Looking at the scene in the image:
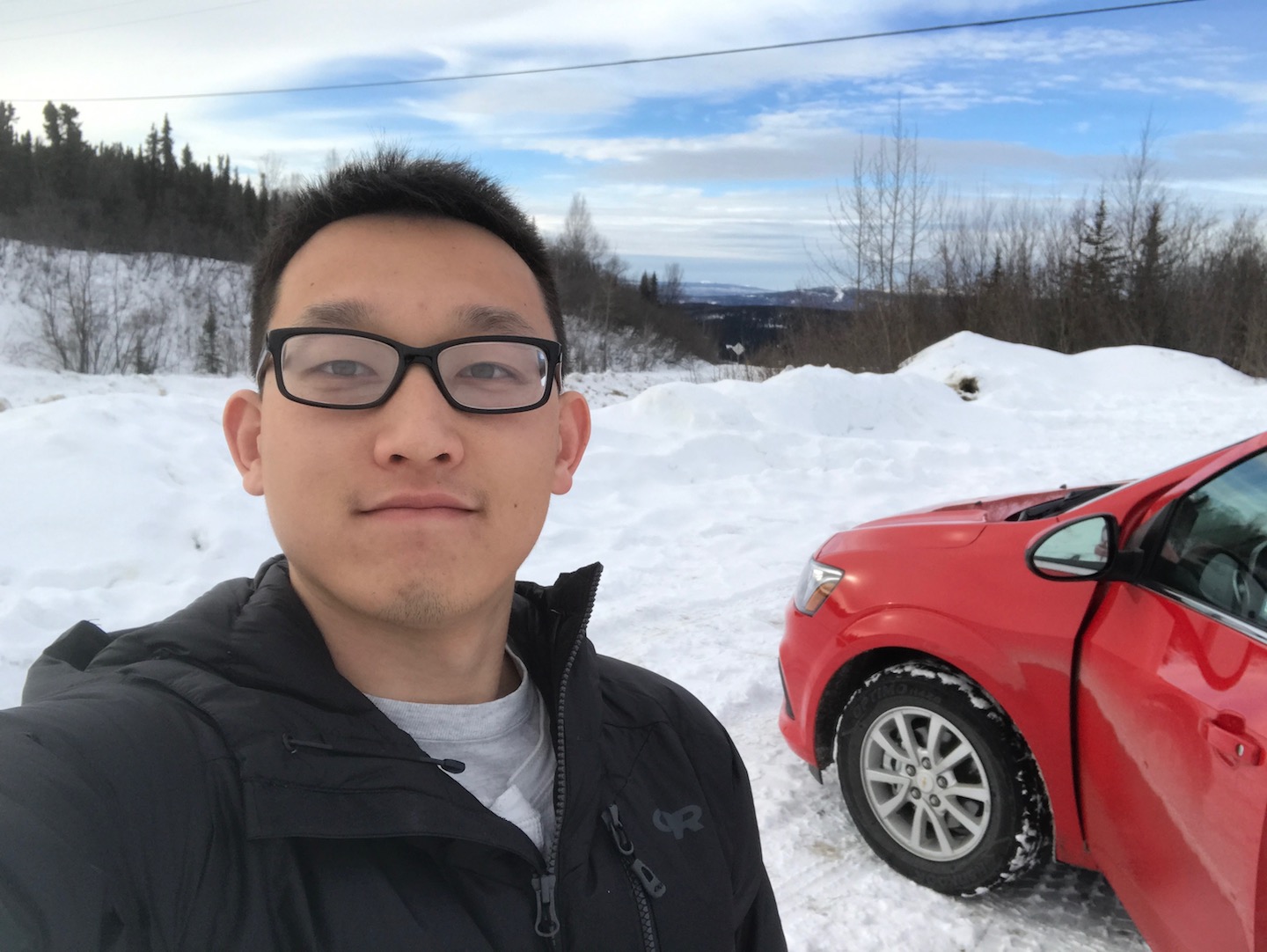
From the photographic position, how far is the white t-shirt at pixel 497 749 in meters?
1.36

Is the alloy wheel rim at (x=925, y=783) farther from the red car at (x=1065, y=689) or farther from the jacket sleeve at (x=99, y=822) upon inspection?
the jacket sleeve at (x=99, y=822)

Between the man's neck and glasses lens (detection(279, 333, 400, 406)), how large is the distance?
33 cm

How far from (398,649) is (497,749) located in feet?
0.87

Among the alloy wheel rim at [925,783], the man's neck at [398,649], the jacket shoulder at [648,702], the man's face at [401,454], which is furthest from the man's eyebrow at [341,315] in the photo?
the alloy wheel rim at [925,783]

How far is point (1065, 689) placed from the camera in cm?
256

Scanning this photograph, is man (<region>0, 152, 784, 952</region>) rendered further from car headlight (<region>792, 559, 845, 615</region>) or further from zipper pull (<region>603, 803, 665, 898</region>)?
car headlight (<region>792, 559, 845, 615</region>)

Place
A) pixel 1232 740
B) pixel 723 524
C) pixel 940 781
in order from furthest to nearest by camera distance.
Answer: pixel 723 524, pixel 940 781, pixel 1232 740

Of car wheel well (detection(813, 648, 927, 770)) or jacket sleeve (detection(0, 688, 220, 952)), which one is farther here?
car wheel well (detection(813, 648, 927, 770))

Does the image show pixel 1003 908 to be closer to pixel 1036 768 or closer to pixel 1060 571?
pixel 1036 768

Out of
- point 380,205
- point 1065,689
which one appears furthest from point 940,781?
point 380,205

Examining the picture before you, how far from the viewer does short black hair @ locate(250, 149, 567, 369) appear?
1520 mm

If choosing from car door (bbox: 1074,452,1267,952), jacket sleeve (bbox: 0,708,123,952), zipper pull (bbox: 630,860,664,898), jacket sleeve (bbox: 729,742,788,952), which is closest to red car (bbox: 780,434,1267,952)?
car door (bbox: 1074,452,1267,952)

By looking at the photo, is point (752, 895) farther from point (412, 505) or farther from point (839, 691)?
point (839, 691)

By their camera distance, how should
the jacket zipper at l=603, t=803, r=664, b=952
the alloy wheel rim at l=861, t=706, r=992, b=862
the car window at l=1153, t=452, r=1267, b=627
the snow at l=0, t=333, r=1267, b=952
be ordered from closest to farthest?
the jacket zipper at l=603, t=803, r=664, b=952
the car window at l=1153, t=452, r=1267, b=627
the alloy wheel rim at l=861, t=706, r=992, b=862
the snow at l=0, t=333, r=1267, b=952
